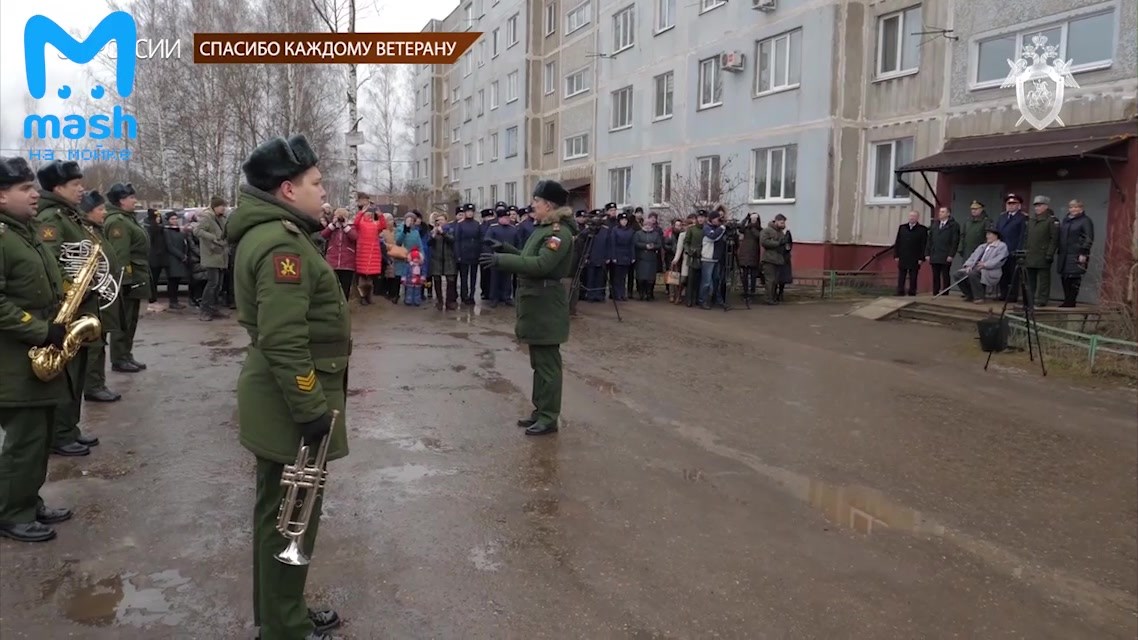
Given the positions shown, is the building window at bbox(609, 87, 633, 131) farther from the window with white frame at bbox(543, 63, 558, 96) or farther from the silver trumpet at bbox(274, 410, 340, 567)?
the silver trumpet at bbox(274, 410, 340, 567)

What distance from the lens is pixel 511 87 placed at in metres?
41.3

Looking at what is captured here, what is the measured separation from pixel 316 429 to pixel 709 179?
19.9m

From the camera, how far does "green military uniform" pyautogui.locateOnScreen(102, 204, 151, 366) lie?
7824 millimetres

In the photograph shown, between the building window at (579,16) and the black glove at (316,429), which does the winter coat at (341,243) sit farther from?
the building window at (579,16)

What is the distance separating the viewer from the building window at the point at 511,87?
4047 centimetres

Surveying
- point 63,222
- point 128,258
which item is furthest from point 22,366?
point 128,258

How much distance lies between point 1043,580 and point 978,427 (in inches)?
127

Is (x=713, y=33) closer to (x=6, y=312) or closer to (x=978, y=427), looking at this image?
(x=978, y=427)

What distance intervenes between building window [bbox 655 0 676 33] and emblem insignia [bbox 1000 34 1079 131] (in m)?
12.5

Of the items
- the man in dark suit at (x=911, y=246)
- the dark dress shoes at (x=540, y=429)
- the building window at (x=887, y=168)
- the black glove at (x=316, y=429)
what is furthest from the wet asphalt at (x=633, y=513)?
the building window at (x=887, y=168)

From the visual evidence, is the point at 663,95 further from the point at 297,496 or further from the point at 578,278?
the point at 297,496

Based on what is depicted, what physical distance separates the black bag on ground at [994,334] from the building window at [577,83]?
82.6 ft

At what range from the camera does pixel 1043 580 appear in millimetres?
4301

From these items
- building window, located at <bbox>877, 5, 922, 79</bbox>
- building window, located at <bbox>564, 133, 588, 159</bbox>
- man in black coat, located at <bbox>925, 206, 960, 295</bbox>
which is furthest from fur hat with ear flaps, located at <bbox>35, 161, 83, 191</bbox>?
building window, located at <bbox>564, 133, 588, 159</bbox>
